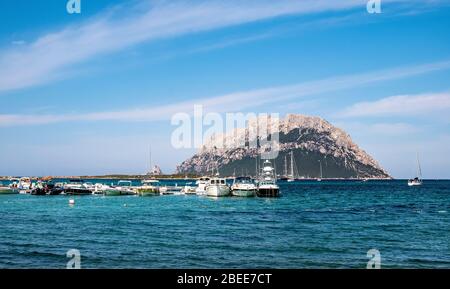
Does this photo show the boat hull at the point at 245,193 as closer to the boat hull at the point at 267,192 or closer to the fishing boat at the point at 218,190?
the boat hull at the point at 267,192

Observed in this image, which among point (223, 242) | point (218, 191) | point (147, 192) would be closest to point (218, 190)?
point (218, 191)

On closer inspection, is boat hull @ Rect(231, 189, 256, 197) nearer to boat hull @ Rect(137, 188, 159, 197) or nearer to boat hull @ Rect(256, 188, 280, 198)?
boat hull @ Rect(256, 188, 280, 198)

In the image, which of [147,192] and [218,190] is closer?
[218,190]

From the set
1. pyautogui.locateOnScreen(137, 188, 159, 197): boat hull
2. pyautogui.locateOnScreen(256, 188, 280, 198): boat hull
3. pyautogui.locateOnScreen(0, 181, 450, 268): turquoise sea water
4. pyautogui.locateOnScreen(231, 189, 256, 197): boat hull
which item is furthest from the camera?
pyautogui.locateOnScreen(137, 188, 159, 197): boat hull

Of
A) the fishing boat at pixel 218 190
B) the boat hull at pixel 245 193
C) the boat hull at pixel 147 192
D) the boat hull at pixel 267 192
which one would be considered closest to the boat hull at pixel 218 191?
the fishing boat at pixel 218 190

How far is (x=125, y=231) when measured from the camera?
129 feet

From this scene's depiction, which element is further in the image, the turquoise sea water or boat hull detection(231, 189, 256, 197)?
boat hull detection(231, 189, 256, 197)

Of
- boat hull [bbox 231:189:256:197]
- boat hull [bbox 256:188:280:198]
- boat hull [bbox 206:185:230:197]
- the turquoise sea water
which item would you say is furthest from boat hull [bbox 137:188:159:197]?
the turquoise sea water

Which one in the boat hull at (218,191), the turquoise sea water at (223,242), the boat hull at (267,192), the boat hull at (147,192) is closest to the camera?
the turquoise sea water at (223,242)

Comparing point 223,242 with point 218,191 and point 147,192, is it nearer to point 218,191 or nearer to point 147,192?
point 218,191

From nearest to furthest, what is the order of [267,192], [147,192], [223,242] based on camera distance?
[223,242], [267,192], [147,192]

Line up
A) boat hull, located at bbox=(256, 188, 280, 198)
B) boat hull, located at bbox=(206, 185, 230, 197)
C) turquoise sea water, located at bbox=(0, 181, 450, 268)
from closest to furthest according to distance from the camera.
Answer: turquoise sea water, located at bbox=(0, 181, 450, 268) < boat hull, located at bbox=(256, 188, 280, 198) < boat hull, located at bbox=(206, 185, 230, 197)
